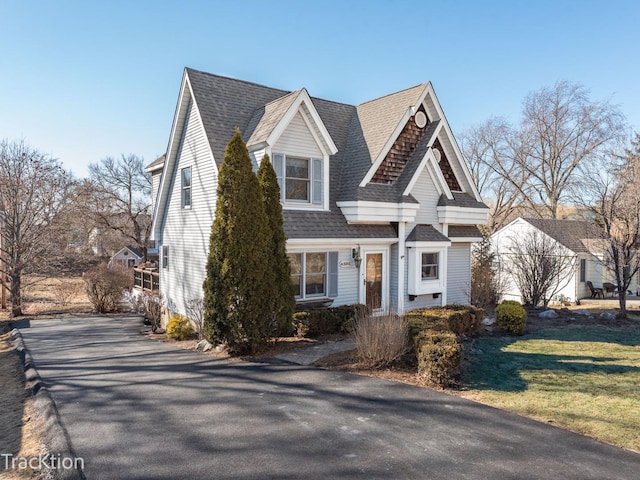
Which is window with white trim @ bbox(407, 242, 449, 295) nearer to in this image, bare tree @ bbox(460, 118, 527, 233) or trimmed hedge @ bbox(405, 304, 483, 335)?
trimmed hedge @ bbox(405, 304, 483, 335)

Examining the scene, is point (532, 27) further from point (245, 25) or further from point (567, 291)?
point (567, 291)

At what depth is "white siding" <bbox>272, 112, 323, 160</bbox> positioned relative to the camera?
12.7m

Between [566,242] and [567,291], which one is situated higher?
[566,242]

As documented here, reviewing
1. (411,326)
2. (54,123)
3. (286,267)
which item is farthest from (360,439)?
(54,123)

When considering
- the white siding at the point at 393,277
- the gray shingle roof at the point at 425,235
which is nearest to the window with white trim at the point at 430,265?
the gray shingle roof at the point at 425,235

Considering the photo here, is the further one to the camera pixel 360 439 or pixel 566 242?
pixel 566 242

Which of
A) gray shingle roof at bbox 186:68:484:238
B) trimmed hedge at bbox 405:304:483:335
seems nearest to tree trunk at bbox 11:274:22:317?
gray shingle roof at bbox 186:68:484:238

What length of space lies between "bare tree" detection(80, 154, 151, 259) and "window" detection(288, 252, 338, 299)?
76.0 feet

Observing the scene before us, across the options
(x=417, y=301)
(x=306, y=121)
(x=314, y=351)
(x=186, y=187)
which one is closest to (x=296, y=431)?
(x=314, y=351)

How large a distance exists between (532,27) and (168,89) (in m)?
15.6

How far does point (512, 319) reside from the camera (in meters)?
12.6

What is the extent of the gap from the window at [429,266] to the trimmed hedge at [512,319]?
9.53ft

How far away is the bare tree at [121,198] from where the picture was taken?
33531 millimetres

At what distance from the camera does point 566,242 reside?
28031mm
